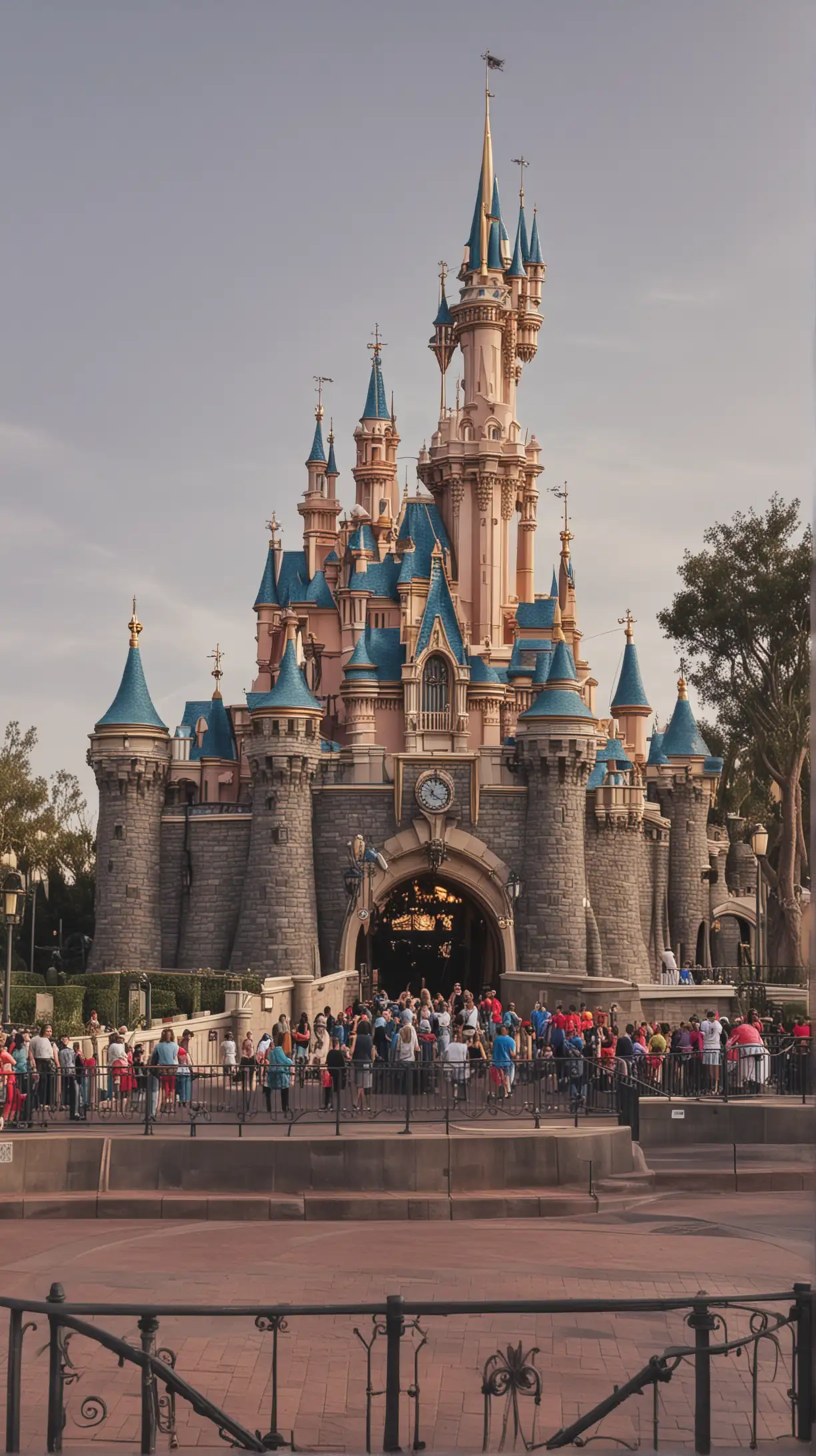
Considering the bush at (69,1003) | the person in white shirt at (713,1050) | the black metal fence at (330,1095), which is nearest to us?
the black metal fence at (330,1095)

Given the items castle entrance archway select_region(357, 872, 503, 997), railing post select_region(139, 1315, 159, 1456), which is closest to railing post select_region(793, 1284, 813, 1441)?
railing post select_region(139, 1315, 159, 1456)

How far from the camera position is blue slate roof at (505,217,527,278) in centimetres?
6069

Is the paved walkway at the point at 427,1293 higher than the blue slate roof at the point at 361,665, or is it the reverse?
the blue slate roof at the point at 361,665

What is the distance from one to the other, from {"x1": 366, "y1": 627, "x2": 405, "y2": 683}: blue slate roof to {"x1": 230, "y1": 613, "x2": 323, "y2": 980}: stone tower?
518 centimetres

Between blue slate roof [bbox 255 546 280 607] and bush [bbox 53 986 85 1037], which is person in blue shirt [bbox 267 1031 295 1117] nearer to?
bush [bbox 53 986 85 1037]

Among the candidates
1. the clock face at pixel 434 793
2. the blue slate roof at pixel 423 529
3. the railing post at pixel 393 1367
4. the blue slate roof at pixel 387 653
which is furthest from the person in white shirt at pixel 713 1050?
the blue slate roof at pixel 423 529

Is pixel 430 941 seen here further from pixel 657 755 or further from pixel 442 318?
pixel 442 318

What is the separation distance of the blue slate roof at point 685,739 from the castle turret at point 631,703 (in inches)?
44.3

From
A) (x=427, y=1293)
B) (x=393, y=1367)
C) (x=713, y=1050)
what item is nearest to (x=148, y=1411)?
(x=393, y=1367)

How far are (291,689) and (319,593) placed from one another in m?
13.0

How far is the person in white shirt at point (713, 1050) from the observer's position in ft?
69.6

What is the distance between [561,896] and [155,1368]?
36324mm

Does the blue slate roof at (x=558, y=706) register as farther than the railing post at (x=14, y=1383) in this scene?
Yes

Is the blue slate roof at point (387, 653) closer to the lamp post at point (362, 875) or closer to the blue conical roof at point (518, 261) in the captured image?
the lamp post at point (362, 875)
